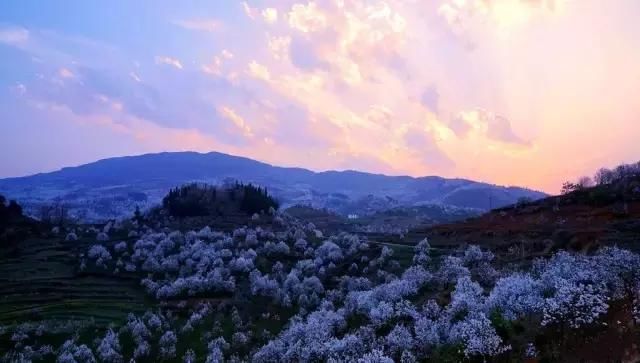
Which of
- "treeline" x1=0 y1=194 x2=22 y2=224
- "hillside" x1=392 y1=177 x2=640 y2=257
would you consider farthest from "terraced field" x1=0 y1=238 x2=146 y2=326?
"hillside" x1=392 y1=177 x2=640 y2=257

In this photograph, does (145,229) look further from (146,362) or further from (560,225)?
(560,225)

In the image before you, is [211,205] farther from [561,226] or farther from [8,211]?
[561,226]

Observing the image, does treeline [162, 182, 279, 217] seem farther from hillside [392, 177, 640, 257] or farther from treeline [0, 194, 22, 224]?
hillside [392, 177, 640, 257]

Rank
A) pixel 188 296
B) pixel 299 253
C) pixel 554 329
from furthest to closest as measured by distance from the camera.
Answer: pixel 299 253 < pixel 188 296 < pixel 554 329

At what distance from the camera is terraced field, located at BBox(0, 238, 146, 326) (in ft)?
300

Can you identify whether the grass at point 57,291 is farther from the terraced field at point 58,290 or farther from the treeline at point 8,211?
the treeline at point 8,211

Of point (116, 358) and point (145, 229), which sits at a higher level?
point (145, 229)

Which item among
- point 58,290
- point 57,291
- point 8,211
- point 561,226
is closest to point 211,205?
point 8,211

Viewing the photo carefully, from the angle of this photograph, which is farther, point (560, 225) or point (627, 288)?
point (560, 225)

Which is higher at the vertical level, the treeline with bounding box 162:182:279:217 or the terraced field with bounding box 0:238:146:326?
the treeline with bounding box 162:182:279:217

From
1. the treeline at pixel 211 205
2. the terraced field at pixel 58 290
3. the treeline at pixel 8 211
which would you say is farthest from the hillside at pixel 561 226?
the treeline at pixel 8 211

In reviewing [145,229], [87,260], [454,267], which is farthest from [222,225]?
[454,267]

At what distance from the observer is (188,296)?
4038 inches

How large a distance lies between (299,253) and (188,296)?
28.0 meters
